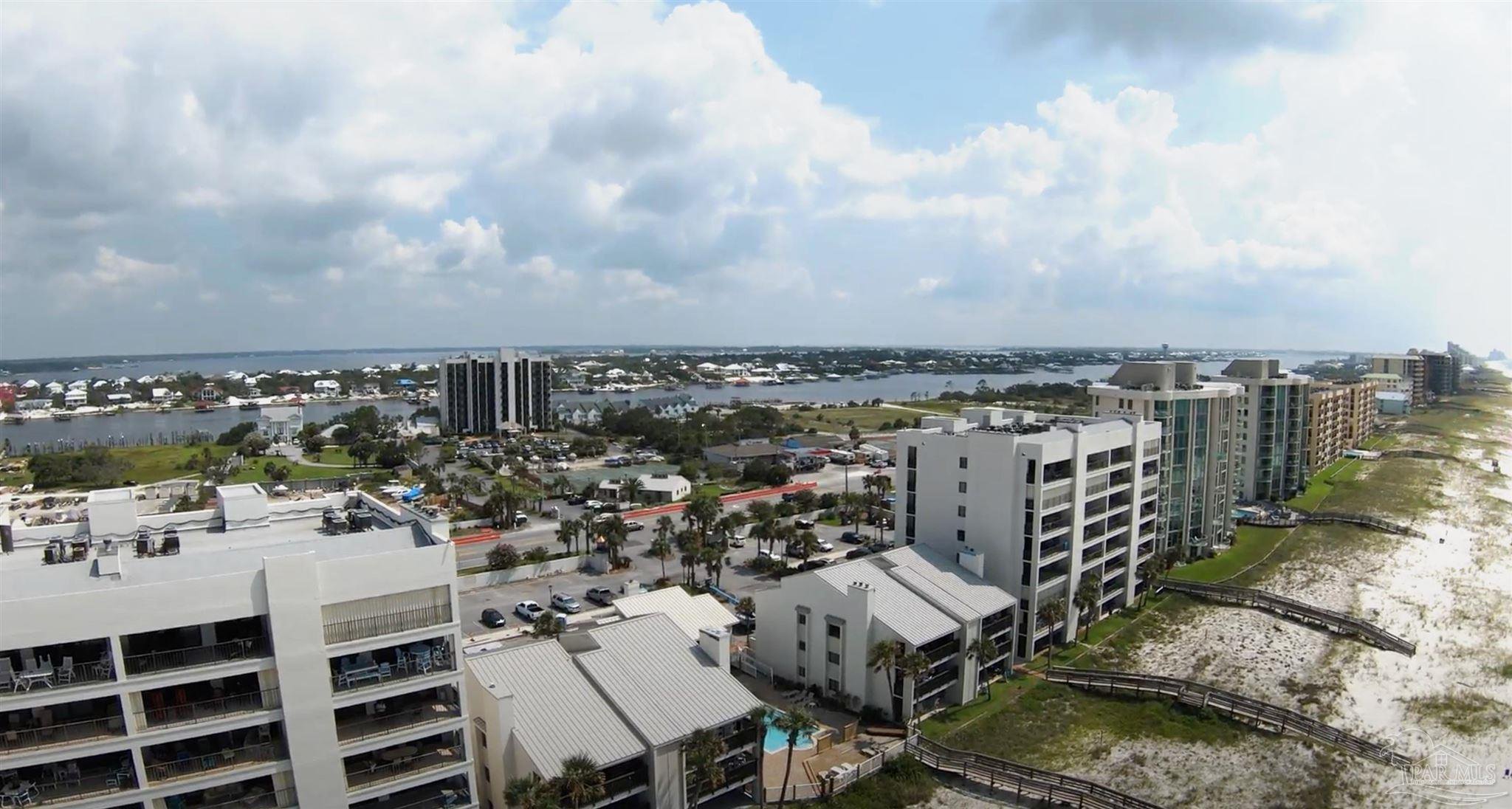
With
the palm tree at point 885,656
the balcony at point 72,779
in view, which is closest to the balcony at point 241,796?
the balcony at point 72,779

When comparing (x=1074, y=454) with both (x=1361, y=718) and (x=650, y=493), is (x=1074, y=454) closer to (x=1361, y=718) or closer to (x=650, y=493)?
(x=1361, y=718)

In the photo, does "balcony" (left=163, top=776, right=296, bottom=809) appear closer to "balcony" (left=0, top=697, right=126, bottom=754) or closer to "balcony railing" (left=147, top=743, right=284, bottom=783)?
"balcony railing" (left=147, top=743, right=284, bottom=783)

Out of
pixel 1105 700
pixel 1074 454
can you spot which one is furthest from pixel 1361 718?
pixel 1074 454

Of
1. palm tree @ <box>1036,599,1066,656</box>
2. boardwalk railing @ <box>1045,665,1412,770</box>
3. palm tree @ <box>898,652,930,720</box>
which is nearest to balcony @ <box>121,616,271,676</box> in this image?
palm tree @ <box>898,652,930,720</box>

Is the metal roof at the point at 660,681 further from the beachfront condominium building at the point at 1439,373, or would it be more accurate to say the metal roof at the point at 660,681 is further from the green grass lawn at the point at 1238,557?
the beachfront condominium building at the point at 1439,373

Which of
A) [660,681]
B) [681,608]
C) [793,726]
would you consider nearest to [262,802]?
[660,681]

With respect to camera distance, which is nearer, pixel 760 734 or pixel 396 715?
pixel 396 715

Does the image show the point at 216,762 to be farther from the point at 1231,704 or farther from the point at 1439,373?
the point at 1439,373
